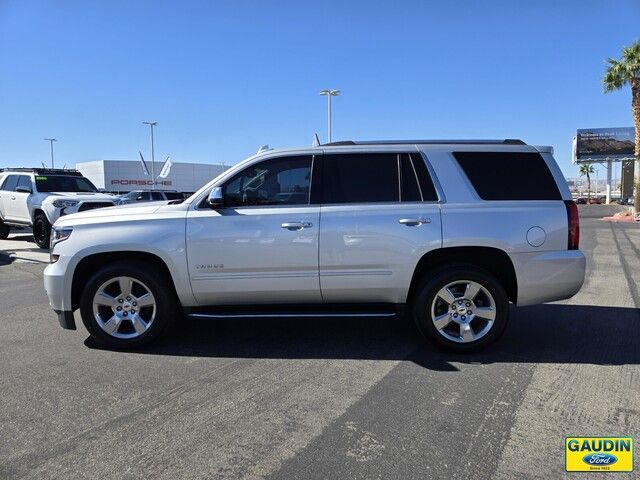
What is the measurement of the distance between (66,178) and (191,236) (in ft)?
36.7

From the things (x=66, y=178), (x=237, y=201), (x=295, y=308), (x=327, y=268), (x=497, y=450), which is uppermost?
(x=66, y=178)

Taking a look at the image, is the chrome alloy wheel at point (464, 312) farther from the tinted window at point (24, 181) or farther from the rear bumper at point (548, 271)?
the tinted window at point (24, 181)

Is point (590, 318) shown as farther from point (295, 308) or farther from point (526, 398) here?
point (295, 308)

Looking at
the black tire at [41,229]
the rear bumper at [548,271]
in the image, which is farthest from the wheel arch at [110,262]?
the black tire at [41,229]


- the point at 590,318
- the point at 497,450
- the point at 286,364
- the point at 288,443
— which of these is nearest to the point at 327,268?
the point at 286,364

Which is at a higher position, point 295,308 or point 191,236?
point 191,236

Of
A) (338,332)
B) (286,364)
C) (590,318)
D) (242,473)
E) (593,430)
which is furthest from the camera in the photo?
(590,318)

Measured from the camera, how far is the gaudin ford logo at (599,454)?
9.38ft

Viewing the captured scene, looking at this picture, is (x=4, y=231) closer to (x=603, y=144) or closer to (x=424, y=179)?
(x=424, y=179)

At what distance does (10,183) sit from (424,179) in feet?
45.8

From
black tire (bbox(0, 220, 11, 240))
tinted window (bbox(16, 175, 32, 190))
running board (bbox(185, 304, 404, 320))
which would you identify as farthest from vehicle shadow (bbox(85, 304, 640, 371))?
black tire (bbox(0, 220, 11, 240))

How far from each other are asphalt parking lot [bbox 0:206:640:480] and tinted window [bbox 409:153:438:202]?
1.47 meters

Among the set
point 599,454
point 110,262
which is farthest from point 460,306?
point 110,262

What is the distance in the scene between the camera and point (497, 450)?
9.89ft
